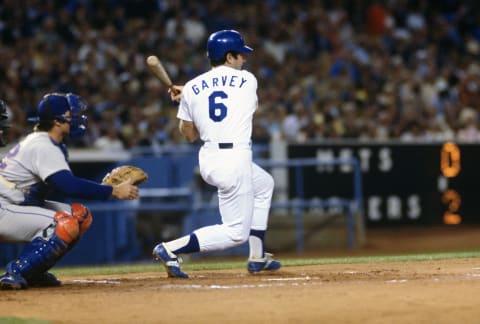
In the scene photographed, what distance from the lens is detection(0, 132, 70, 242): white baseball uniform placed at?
23.6ft

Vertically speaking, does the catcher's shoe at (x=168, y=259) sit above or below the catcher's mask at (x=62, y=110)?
below

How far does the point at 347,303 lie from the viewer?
6.33 metres

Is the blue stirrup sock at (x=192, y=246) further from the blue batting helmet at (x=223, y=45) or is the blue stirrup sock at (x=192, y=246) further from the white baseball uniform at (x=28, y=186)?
the blue batting helmet at (x=223, y=45)

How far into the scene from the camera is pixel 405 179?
16406mm

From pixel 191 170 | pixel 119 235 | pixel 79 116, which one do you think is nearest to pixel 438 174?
pixel 191 170

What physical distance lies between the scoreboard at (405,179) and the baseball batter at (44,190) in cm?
870

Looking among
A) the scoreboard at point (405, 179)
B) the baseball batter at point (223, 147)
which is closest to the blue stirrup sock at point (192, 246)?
the baseball batter at point (223, 147)

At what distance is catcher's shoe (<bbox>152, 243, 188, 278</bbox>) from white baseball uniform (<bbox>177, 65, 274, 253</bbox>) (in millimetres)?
273

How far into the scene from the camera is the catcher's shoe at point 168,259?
7.92 m

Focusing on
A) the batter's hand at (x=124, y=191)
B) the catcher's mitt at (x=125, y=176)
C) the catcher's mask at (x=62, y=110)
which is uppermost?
the catcher's mask at (x=62, y=110)

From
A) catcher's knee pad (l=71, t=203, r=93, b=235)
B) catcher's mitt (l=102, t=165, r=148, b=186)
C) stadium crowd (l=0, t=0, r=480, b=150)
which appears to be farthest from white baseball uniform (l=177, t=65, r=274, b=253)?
stadium crowd (l=0, t=0, r=480, b=150)

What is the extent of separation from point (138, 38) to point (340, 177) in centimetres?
491

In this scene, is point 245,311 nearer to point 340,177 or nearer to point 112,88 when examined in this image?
point 340,177

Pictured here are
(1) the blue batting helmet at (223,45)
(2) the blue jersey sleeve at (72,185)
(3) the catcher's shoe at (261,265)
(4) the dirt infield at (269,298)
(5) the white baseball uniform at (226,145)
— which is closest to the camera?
(4) the dirt infield at (269,298)
